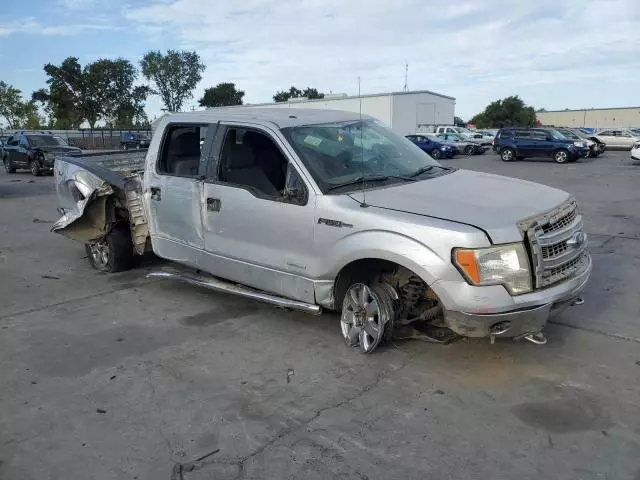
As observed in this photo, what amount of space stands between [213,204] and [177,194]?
1.94 feet

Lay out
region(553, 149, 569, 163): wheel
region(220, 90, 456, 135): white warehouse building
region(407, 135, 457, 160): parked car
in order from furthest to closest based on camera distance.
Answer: region(220, 90, 456, 135): white warehouse building, region(407, 135, 457, 160): parked car, region(553, 149, 569, 163): wheel

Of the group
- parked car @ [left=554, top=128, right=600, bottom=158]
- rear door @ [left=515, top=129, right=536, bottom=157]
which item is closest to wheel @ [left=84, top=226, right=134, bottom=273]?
rear door @ [left=515, top=129, right=536, bottom=157]

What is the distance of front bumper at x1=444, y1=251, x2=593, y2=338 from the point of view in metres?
3.76

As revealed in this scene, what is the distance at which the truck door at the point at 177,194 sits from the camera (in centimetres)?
553

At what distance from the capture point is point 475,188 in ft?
15.1

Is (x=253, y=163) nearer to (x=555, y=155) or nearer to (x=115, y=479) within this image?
(x=115, y=479)

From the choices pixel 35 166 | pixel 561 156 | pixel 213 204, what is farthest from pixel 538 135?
pixel 213 204

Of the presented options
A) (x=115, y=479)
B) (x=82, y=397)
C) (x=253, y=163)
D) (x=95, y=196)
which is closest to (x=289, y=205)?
(x=253, y=163)

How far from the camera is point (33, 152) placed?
23000 millimetres

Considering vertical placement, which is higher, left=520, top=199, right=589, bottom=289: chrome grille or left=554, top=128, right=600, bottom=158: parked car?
left=520, top=199, right=589, bottom=289: chrome grille

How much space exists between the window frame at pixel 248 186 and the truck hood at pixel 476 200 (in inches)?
19.6

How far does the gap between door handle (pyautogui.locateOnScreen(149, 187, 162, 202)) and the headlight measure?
3.40 meters

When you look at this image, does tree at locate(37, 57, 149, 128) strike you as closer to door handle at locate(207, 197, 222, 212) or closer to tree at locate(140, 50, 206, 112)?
tree at locate(140, 50, 206, 112)

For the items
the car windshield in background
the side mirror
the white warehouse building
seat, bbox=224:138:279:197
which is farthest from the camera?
the white warehouse building
